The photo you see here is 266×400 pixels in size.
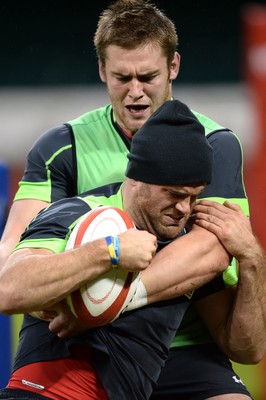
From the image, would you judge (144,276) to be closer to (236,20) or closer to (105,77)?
(105,77)

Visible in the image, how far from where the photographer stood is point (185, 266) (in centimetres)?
398

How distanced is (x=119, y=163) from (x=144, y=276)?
0.89 metres

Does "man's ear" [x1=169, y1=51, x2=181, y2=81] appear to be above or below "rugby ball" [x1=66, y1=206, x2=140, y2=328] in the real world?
above

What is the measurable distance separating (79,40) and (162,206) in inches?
439

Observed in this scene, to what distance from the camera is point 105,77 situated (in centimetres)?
484

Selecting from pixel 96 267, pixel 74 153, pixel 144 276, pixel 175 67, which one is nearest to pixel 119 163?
pixel 74 153

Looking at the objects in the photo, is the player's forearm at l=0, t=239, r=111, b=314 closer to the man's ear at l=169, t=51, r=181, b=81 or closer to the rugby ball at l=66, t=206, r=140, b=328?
the rugby ball at l=66, t=206, r=140, b=328

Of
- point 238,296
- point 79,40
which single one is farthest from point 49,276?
point 79,40

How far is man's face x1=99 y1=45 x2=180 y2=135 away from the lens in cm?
462

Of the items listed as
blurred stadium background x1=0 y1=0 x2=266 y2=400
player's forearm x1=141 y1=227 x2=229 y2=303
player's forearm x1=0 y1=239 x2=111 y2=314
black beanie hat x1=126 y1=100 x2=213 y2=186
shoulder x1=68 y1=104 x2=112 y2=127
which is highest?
black beanie hat x1=126 y1=100 x2=213 y2=186

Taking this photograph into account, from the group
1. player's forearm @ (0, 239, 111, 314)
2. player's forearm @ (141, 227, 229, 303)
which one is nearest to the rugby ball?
player's forearm @ (0, 239, 111, 314)

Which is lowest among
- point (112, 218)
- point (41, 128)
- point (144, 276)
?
point (41, 128)

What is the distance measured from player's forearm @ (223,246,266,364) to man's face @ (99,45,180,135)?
2.92ft

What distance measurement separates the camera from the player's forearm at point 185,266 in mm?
3936
